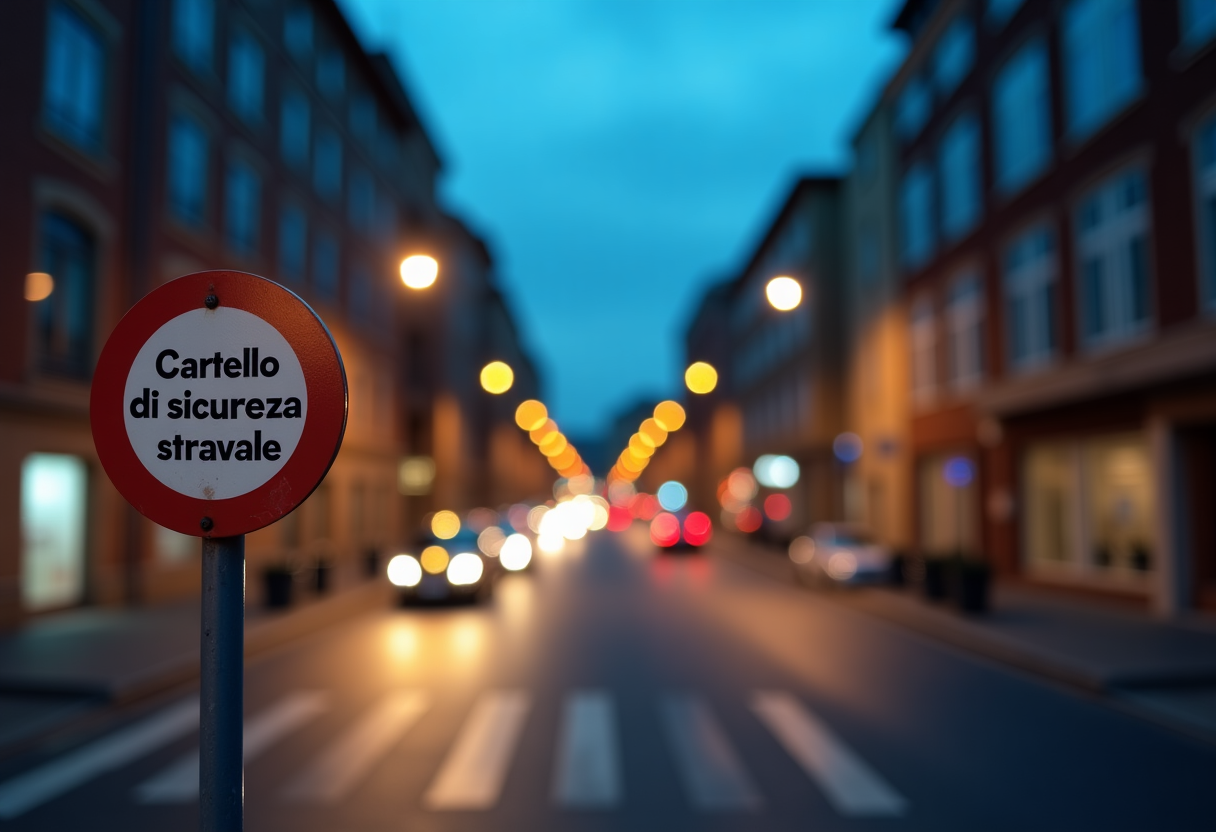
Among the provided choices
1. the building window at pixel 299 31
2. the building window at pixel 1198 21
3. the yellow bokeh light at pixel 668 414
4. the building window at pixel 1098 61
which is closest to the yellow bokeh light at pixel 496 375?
the building window at pixel 299 31

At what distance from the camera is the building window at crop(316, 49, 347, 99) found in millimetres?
32797

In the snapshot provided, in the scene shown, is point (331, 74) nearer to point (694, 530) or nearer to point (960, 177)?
point (960, 177)

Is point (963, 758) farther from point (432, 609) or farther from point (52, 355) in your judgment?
point (52, 355)

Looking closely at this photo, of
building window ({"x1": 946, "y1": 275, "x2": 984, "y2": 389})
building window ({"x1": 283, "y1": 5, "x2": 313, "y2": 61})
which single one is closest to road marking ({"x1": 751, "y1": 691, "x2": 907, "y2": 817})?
building window ({"x1": 946, "y1": 275, "x2": 984, "y2": 389})

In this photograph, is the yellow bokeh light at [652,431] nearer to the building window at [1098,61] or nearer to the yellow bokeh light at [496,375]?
the yellow bokeh light at [496,375]

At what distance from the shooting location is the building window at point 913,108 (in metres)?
30.6

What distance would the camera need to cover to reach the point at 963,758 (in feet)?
26.2

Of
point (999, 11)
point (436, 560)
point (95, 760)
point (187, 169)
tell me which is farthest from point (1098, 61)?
point (95, 760)

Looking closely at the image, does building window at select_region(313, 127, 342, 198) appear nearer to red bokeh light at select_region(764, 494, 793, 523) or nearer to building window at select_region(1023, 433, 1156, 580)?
building window at select_region(1023, 433, 1156, 580)

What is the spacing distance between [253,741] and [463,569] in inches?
462

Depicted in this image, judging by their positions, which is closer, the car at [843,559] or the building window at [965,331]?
the car at [843,559]

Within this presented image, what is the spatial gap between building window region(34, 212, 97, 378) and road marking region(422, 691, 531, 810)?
38.7 ft

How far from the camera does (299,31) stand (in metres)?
Answer: 30.3

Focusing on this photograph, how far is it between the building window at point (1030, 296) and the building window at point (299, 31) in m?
21.3
